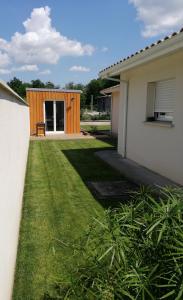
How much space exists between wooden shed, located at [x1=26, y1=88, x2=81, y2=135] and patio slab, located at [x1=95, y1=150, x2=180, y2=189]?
880 centimetres

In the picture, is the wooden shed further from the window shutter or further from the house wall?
the window shutter

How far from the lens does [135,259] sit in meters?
2.33

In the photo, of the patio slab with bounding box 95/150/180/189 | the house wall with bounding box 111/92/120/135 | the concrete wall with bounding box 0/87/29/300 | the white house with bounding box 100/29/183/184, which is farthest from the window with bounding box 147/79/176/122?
the house wall with bounding box 111/92/120/135

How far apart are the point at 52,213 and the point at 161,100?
4.90 metres

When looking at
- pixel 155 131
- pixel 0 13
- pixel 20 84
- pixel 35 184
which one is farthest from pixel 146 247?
pixel 20 84

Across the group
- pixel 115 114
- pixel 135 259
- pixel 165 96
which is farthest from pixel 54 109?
pixel 135 259

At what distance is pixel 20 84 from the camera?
→ 2216 inches

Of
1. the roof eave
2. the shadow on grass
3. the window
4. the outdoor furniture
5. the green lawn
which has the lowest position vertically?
the green lawn

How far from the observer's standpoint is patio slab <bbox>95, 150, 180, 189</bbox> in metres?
7.44

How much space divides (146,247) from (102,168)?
7.02 m

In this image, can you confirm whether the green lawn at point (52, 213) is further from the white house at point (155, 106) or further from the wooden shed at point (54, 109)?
the wooden shed at point (54, 109)

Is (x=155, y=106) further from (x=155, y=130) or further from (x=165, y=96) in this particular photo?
(x=155, y=130)

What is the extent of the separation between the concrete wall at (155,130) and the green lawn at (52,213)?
125cm

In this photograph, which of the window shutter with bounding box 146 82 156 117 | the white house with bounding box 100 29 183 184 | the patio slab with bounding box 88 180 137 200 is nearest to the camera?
the patio slab with bounding box 88 180 137 200
